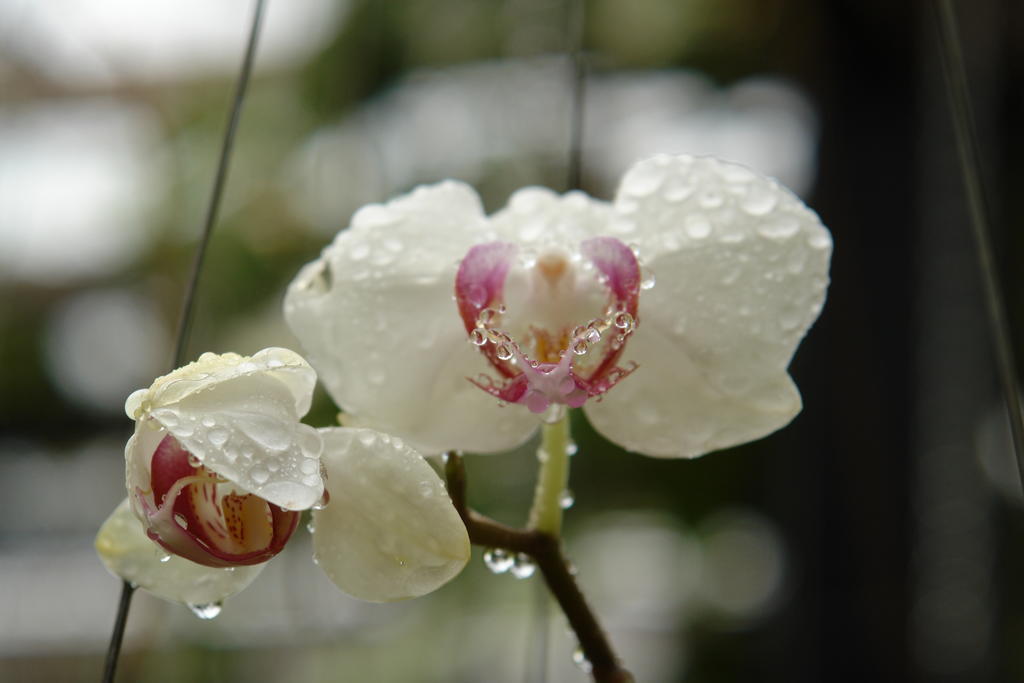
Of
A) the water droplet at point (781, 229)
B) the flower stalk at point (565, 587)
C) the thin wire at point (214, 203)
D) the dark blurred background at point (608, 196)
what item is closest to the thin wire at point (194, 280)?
the thin wire at point (214, 203)

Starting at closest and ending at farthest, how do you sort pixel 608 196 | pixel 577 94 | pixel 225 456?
→ pixel 225 456, pixel 577 94, pixel 608 196

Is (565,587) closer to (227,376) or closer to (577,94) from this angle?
(227,376)

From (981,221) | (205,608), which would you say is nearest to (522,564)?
(205,608)

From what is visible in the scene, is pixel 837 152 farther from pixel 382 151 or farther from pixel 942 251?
pixel 382 151

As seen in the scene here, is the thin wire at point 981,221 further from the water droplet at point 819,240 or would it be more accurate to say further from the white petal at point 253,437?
the white petal at point 253,437

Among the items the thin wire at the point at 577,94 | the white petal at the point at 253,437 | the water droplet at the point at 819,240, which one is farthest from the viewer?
the thin wire at the point at 577,94

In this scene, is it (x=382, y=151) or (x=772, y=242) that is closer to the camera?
(x=772, y=242)

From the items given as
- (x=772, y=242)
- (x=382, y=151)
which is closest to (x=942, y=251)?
(x=382, y=151)
